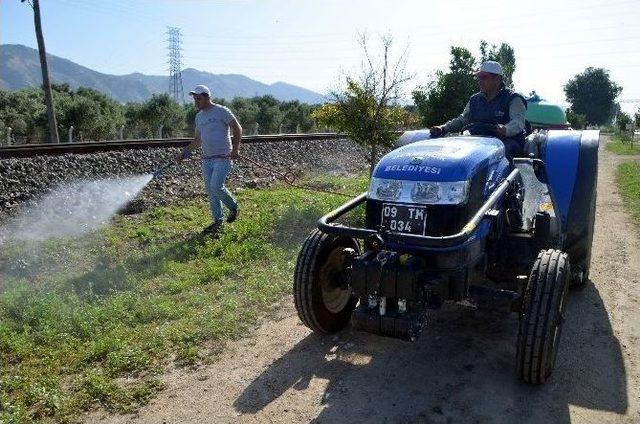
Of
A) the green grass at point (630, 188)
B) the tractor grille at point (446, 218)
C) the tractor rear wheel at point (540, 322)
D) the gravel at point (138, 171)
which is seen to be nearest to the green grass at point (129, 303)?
the gravel at point (138, 171)

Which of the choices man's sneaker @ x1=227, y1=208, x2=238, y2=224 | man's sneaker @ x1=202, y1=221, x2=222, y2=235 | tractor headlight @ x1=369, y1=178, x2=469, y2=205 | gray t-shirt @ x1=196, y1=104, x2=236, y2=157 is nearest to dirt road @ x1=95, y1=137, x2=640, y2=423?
tractor headlight @ x1=369, y1=178, x2=469, y2=205

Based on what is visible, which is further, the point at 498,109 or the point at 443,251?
the point at 498,109

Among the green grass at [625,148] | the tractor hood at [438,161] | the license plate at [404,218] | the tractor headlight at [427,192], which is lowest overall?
the green grass at [625,148]

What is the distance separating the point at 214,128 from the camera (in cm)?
784

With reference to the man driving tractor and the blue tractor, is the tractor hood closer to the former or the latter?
the blue tractor

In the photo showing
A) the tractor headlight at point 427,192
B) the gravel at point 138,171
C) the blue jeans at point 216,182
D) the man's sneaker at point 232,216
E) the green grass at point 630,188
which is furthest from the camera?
the green grass at point 630,188

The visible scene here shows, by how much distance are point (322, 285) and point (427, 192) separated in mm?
1264

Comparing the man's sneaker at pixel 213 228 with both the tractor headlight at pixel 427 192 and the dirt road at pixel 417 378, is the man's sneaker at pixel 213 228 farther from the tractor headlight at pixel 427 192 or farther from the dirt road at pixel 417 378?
the tractor headlight at pixel 427 192

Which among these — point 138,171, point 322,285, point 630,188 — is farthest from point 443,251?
point 630,188

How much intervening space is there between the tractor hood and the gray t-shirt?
4.04m

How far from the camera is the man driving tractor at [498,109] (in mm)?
5227

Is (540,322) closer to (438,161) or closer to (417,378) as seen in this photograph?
(417,378)

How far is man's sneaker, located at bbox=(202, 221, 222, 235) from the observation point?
772 centimetres

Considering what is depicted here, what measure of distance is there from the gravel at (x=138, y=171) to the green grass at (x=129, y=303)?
1234 mm
